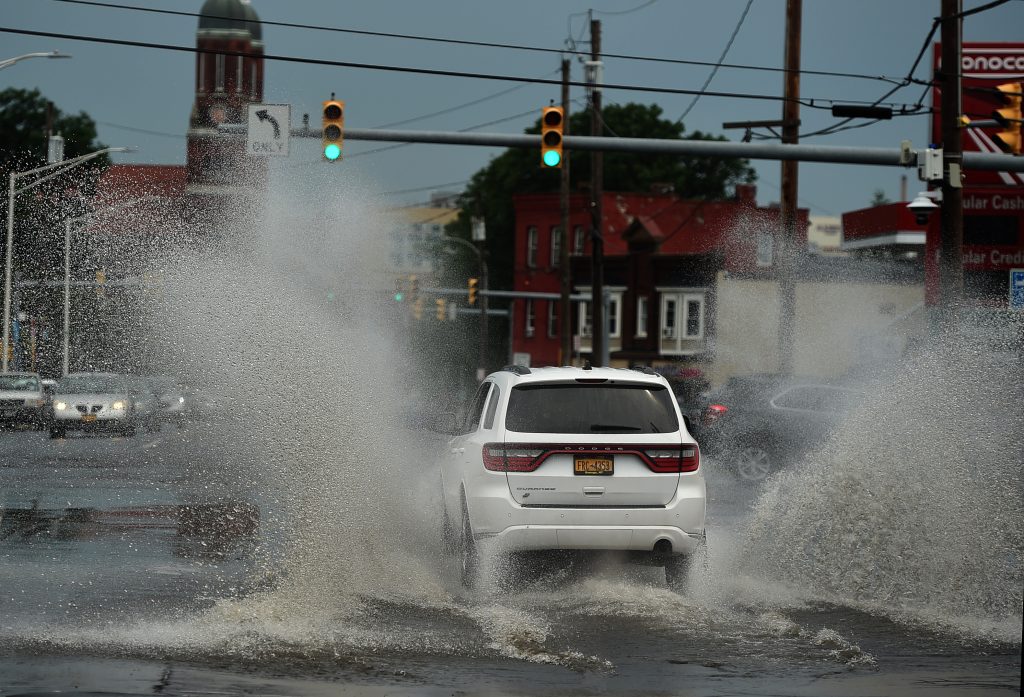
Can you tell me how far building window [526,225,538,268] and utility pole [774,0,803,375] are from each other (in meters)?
49.7

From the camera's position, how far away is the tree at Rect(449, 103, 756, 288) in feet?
267

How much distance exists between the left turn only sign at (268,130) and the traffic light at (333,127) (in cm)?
57

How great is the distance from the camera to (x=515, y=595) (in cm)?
1007

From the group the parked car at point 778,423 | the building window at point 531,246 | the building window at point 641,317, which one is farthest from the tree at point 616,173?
the parked car at point 778,423

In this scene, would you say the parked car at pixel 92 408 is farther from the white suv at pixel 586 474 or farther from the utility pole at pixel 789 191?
the white suv at pixel 586 474

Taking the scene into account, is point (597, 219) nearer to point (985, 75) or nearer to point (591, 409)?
point (985, 75)

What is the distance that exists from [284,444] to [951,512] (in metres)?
5.51

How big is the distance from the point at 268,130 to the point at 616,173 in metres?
63.0

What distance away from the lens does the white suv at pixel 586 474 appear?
9883 mm

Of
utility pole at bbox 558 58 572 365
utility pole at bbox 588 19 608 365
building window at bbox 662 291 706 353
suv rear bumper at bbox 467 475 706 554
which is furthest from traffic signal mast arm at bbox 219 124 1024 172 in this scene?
building window at bbox 662 291 706 353

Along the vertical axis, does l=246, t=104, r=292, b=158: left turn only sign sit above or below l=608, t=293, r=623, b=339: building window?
above

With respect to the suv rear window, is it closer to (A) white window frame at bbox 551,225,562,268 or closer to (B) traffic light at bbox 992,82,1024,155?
(B) traffic light at bbox 992,82,1024,155

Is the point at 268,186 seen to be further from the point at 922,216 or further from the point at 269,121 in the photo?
the point at 922,216

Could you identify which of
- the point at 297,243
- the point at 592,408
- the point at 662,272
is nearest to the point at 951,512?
the point at 592,408
